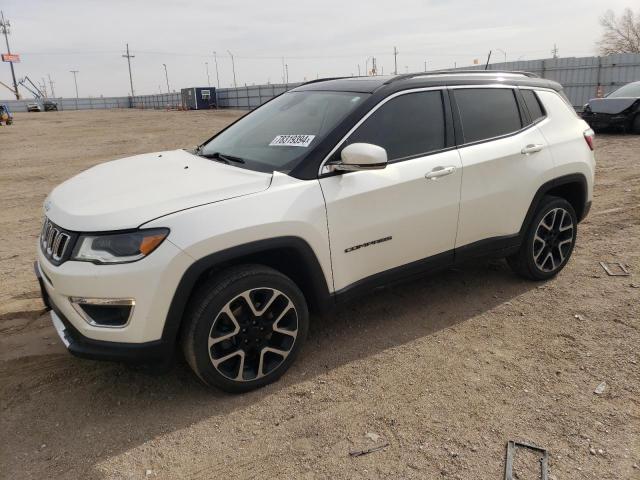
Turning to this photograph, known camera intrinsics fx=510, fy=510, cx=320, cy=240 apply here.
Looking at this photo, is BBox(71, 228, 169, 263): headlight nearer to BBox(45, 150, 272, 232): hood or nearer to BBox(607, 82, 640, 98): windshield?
BBox(45, 150, 272, 232): hood

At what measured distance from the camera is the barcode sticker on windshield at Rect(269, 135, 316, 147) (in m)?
3.28

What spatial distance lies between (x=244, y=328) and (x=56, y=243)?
Answer: 1136mm

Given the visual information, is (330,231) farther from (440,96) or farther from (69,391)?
(69,391)

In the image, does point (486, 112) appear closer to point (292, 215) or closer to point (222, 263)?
point (292, 215)

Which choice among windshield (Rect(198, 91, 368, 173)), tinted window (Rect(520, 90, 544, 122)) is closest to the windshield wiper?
windshield (Rect(198, 91, 368, 173))

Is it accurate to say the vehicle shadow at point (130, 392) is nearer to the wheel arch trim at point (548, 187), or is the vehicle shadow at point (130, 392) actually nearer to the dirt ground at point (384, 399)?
the dirt ground at point (384, 399)

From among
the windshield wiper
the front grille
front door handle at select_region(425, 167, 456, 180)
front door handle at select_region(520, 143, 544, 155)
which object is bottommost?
the front grille

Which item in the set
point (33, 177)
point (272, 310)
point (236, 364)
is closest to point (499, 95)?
point (272, 310)

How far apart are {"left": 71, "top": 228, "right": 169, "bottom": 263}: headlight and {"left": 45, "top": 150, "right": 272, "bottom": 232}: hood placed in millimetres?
51

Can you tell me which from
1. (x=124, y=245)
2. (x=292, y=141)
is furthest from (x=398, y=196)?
(x=124, y=245)

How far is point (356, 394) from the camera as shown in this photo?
305cm

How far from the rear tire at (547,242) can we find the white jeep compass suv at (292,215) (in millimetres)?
20

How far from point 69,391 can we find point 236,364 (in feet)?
3.46

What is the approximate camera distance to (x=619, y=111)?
44.5ft
